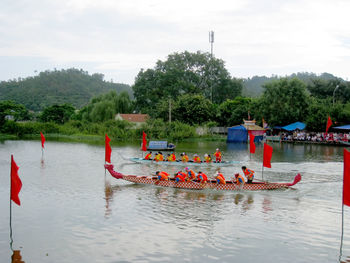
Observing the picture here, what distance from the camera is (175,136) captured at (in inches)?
2106

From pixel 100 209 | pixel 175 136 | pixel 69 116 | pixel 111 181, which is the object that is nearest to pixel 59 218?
pixel 100 209

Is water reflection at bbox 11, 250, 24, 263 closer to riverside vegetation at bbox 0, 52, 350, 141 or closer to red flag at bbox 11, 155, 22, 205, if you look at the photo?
red flag at bbox 11, 155, 22, 205

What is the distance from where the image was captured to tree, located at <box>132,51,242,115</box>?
6994cm

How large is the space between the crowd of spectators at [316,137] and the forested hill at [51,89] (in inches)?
2789

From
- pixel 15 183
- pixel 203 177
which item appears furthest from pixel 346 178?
pixel 15 183

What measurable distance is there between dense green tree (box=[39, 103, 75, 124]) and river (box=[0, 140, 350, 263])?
46698 millimetres

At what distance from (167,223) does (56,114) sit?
59011 millimetres

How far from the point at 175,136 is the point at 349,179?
42.7 meters

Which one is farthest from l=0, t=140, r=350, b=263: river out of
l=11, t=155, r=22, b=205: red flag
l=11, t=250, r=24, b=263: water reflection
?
l=11, t=155, r=22, b=205: red flag

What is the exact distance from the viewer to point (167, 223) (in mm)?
13617

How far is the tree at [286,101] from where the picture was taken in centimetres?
5400

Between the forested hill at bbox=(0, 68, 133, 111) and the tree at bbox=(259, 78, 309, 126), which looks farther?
the forested hill at bbox=(0, 68, 133, 111)

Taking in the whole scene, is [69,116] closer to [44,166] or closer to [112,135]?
[112,135]

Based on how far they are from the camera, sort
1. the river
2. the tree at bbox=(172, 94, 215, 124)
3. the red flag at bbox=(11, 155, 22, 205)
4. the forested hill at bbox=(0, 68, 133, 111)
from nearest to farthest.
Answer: the river
the red flag at bbox=(11, 155, 22, 205)
the tree at bbox=(172, 94, 215, 124)
the forested hill at bbox=(0, 68, 133, 111)
